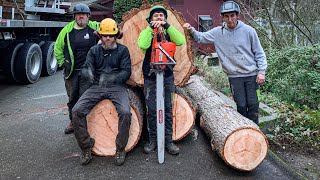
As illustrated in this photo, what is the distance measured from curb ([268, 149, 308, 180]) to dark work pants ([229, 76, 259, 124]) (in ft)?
1.80

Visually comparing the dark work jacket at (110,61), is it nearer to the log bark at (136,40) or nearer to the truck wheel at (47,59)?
the log bark at (136,40)

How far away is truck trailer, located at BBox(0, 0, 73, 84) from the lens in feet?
27.5

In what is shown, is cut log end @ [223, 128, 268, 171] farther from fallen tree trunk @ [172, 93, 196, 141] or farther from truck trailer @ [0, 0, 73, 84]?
truck trailer @ [0, 0, 73, 84]

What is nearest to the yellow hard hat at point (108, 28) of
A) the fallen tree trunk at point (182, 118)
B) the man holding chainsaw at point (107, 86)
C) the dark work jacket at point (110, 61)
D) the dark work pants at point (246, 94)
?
the man holding chainsaw at point (107, 86)

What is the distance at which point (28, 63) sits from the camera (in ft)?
29.7

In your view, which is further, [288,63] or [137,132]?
[288,63]

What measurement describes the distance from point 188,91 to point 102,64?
2130 millimetres

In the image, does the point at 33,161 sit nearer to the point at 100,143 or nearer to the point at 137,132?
the point at 100,143

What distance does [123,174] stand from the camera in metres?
3.94

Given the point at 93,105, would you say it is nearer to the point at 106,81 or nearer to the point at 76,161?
the point at 106,81

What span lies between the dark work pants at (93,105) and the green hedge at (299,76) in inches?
140

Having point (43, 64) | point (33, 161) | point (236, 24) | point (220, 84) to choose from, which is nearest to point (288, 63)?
point (220, 84)

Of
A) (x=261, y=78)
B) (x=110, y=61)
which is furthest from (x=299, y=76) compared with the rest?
(x=110, y=61)

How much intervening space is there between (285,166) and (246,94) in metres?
1.04
